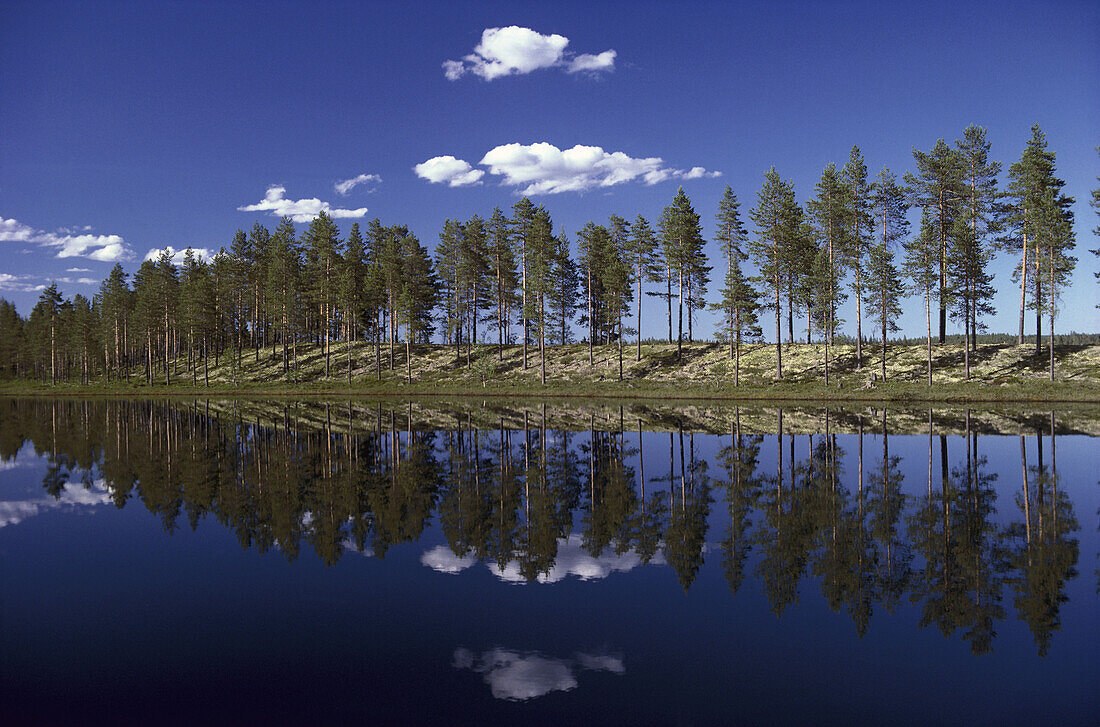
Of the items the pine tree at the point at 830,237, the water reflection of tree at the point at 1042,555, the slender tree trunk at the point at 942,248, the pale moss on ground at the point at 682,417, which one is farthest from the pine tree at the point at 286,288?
the water reflection of tree at the point at 1042,555

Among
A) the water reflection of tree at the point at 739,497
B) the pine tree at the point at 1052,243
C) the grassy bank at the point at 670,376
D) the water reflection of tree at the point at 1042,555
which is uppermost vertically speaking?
the pine tree at the point at 1052,243

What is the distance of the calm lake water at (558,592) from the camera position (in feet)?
20.4

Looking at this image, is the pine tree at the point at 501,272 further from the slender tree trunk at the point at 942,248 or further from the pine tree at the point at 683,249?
the slender tree trunk at the point at 942,248

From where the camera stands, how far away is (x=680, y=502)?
1427 cm

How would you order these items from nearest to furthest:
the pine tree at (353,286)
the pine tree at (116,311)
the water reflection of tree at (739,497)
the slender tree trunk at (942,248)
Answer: the water reflection of tree at (739,497)
the slender tree trunk at (942,248)
the pine tree at (353,286)
the pine tree at (116,311)

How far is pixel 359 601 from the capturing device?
8648 mm

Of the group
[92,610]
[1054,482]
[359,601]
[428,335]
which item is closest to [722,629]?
[359,601]

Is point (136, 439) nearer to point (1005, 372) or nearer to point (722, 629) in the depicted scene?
point (722, 629)

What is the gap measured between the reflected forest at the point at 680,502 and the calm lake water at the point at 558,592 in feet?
0.29

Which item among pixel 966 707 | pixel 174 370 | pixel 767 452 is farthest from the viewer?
pixel 174 370

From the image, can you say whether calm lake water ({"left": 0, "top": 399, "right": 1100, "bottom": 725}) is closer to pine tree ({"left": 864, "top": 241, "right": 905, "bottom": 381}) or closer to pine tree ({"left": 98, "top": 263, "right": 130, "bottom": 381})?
pine tree ({"left": 864, "top": 241, "right": 905, "bottom": 381})

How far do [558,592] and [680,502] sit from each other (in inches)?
239

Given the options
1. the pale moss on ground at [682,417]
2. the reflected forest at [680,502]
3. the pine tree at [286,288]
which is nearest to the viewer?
the reflected forest at [680,502]

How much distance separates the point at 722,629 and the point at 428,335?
68958 millimetres
